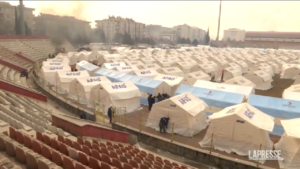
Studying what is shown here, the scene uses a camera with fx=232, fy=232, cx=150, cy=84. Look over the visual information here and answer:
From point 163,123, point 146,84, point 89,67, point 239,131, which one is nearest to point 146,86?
point 146,84

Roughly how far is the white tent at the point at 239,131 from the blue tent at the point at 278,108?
2.47 metres

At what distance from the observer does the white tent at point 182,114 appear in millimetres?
12219

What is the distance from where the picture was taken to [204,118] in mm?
13523

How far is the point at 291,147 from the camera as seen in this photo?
9.58 metres

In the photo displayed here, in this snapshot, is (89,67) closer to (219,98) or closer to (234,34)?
(219,98)

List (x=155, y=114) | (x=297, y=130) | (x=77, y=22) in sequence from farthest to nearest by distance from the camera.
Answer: (x=77, y=22) → (x=155, y=114) → (x=297, y=130)

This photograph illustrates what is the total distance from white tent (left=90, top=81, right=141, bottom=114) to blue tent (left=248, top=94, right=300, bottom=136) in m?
7.60

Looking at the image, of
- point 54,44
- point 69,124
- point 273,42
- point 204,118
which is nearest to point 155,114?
point 204,118

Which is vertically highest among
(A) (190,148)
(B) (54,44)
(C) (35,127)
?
(B) (54,44)

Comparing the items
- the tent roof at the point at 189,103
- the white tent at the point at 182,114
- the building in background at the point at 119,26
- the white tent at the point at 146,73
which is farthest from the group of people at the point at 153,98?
the building in background at the point at 119,26

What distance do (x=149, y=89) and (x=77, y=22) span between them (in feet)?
217

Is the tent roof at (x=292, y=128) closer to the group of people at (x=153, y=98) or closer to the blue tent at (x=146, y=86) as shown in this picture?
the group of people at (x=153, y=98)

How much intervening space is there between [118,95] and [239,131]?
312 inches

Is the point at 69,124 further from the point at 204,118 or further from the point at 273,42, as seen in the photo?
the point at 273,42
